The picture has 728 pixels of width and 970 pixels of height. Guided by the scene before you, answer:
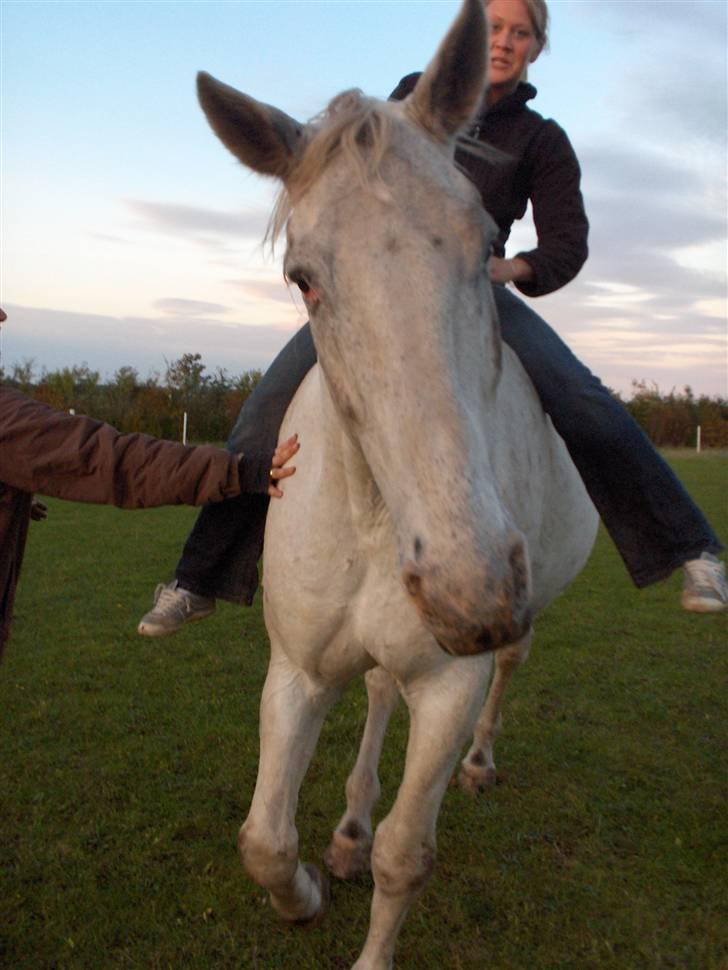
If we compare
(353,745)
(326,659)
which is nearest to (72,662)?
(353,745)

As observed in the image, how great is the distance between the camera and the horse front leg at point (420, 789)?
3148mm

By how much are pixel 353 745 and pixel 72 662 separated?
9.26 feet

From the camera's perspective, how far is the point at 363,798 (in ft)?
14.3

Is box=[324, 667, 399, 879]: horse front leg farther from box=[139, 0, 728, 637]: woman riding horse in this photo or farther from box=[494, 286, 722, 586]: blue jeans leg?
box=[494, 286, 722, 586]: blue jeans leg

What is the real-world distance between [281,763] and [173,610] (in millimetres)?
865

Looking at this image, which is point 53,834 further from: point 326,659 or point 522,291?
point 522,291

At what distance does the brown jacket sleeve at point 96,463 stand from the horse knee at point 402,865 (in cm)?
138

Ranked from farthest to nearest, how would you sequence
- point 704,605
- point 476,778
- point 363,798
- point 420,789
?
1. point 476,778
2. point 363,798
3. point 704,605
4. point 420,789

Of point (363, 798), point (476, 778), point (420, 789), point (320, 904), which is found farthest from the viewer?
point (476, 778)

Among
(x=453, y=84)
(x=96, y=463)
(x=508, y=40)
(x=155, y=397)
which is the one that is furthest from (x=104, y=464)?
(x=155, y=397)

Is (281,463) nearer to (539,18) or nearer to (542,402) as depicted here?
(542,402)

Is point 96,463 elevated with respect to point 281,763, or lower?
elevated

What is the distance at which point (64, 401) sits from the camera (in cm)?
→ 3027

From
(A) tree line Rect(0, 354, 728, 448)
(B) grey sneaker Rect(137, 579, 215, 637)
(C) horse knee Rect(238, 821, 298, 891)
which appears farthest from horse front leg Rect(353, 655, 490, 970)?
(A) tree line Rect(0, 354, 728, 448)
